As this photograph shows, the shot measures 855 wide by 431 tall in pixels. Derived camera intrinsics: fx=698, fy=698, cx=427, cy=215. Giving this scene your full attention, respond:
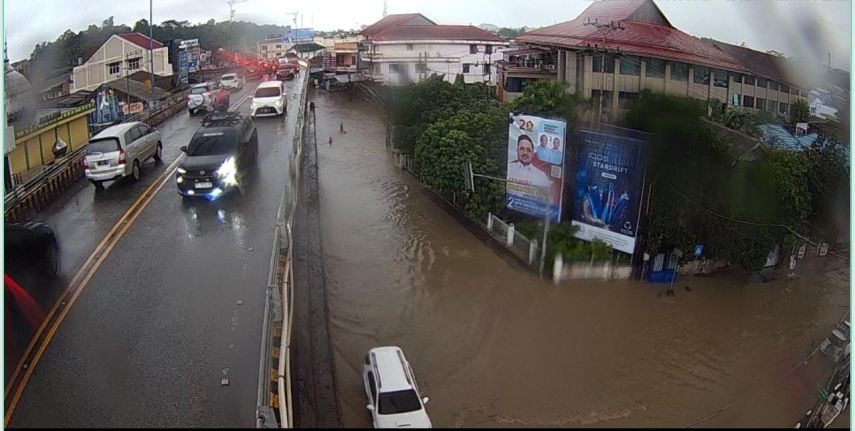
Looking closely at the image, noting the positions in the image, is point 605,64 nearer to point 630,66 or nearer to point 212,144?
point 630,66

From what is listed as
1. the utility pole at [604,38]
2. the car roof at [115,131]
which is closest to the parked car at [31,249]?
the car roof at [115,131]

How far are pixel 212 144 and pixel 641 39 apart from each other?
2.89 m

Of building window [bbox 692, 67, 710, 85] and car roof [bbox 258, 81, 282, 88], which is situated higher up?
building window [bbox 692, 67, 710, 85]

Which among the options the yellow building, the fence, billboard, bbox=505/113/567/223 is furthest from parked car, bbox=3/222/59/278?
billboard, bbox=505/113/567/223

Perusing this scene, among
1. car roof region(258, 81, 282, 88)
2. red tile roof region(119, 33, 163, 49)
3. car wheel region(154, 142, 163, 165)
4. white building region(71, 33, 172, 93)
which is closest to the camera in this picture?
white building region(71, 33, 172, 93)

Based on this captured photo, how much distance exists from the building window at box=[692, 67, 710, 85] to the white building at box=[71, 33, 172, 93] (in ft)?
8.57

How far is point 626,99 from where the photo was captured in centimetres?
301

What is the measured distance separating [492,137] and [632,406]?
2568 mm

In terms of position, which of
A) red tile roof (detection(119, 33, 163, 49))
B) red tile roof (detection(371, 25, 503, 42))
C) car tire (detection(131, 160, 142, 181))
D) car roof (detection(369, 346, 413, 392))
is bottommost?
car roof (detection(369, 346, 413, 392))

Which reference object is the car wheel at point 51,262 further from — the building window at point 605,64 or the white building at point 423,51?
the building window at point 605,64

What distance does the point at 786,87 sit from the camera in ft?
11.1

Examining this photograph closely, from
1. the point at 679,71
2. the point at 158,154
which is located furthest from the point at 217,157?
the point at 679,71

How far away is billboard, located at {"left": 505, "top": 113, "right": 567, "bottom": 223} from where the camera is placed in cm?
292

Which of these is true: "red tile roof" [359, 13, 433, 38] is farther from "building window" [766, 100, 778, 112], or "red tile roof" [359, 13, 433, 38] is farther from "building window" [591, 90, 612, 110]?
"building window" [766, 100, 778, 112]
